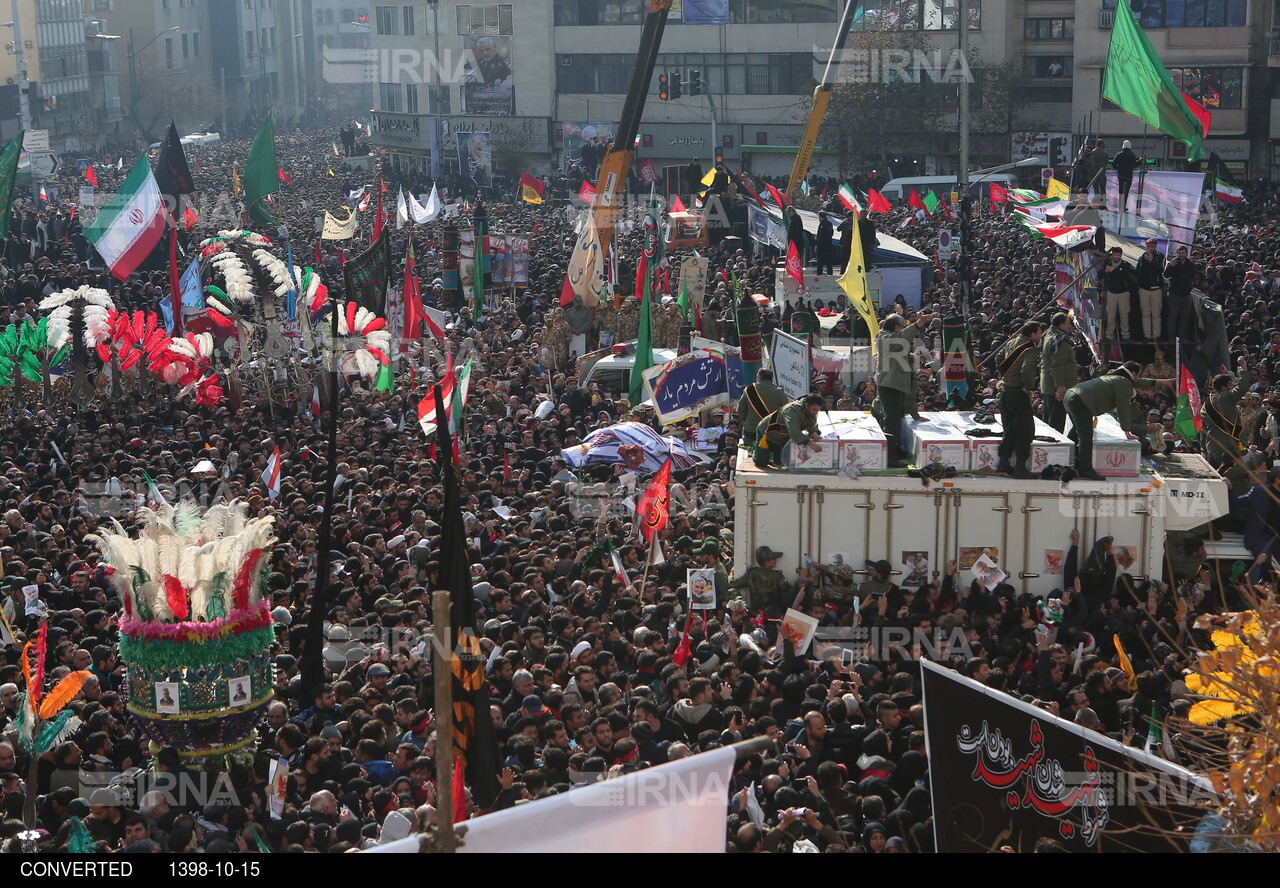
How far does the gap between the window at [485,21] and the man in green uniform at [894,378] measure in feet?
184

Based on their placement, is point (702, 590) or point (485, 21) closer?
point (702, 590)

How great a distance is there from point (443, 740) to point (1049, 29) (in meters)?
60.2

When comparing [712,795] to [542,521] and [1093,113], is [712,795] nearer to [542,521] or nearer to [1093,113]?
[542,521]

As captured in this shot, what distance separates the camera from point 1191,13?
55625 mm

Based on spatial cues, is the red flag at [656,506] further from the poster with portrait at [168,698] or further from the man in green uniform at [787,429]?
the poster with portrait at [168,698]

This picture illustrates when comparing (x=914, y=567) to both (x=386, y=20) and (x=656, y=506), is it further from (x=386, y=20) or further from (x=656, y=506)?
(x=386, y=20)

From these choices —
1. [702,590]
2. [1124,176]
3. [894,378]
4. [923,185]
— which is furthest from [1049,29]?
[702,590]

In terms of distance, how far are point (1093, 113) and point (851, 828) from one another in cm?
5240

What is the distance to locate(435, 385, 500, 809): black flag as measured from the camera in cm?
914

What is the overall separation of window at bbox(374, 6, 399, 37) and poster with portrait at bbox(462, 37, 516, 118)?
624cm

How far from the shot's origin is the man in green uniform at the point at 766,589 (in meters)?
14.2

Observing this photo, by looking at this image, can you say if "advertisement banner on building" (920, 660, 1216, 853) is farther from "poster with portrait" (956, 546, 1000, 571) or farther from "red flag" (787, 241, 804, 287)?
"red flag" (787, 241, 804, 287)

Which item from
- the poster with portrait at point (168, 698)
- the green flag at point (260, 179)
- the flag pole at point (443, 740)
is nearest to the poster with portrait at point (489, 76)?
the green flag at point (260, 179)
